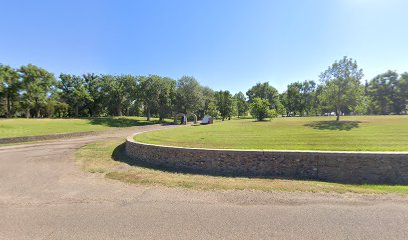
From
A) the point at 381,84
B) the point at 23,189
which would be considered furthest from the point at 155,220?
the point at 381,84

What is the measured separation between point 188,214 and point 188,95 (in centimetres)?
4263

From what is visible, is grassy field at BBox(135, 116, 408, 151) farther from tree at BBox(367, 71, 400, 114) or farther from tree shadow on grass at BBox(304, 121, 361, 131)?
Result: tree at BBox(367, 71, 400, 114)

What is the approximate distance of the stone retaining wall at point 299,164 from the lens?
6430 millimetres

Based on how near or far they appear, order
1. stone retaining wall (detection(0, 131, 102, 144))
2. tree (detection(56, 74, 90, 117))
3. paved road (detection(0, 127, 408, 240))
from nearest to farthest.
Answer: paved road (detection(0, 127, 408, 240)) → stone retaining wall (detection(0, 131, 102, 144)) → tree (detection(56, 74, 90, 117))

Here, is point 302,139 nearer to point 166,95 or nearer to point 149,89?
point 166,95

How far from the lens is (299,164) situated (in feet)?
23.3

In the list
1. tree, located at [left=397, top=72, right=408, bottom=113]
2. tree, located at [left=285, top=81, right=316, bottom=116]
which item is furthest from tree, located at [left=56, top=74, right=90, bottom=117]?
tree, located at [left=397, top=72, right=408, bottom=113]

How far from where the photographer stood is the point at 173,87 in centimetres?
4769

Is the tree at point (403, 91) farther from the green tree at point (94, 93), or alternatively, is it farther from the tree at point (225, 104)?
the green tree at point (94, 93)

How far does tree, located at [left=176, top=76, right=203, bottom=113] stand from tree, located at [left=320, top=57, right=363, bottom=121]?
29107 mm

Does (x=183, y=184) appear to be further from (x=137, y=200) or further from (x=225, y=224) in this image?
(x=225, y=224)

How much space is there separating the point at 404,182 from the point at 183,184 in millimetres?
7534

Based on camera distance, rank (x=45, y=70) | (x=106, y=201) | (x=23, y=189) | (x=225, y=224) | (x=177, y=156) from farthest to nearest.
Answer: (x=45, y=70) < (x=177, y=156) < (x=23, y=189) < (x=106, y=201) < (x=225, y=224)

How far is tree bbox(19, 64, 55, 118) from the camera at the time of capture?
4062 centimetres
